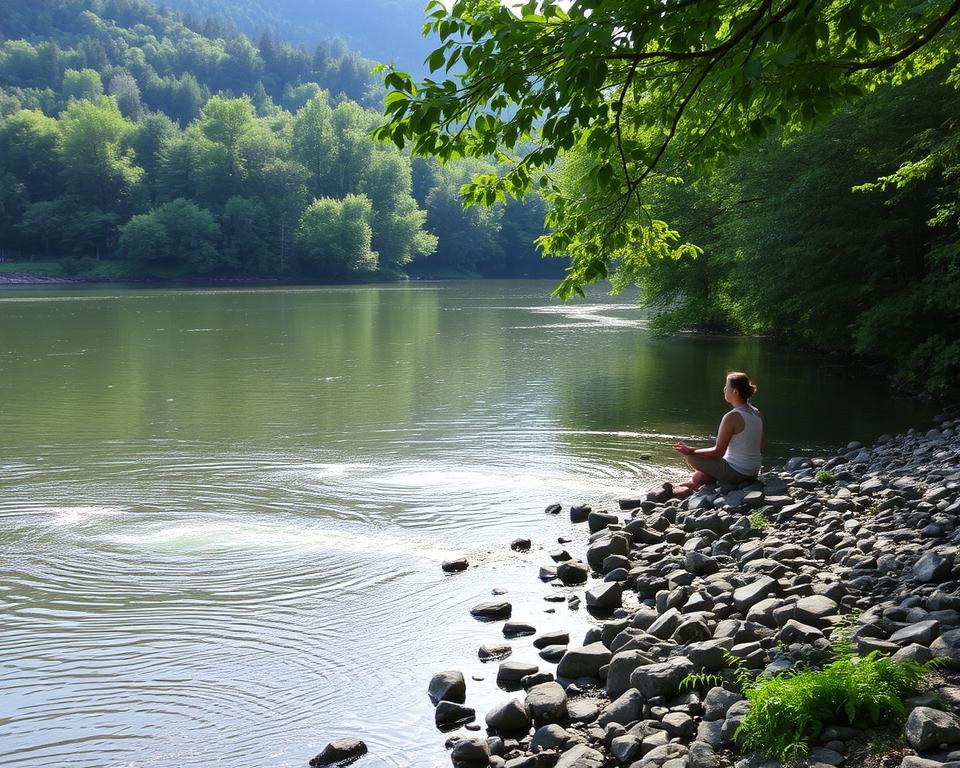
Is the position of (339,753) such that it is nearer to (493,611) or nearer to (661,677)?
(661,677)

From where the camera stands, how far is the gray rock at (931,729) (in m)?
4.82

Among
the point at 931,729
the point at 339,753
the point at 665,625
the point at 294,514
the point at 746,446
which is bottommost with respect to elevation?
the point at 294,514

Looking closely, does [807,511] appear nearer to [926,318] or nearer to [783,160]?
[926,318]

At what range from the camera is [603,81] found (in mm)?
6414

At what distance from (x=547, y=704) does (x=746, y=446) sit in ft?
21.2

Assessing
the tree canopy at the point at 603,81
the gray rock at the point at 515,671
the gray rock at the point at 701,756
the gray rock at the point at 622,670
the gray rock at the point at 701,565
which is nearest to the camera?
the gray rock at the point at 701,756

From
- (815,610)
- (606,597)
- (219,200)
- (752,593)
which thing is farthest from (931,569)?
(219,200)

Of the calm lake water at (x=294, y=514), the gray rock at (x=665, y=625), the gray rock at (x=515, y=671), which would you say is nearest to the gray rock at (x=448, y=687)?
the calm lake water at (x=294, y=514)

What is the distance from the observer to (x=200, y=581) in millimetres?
10445

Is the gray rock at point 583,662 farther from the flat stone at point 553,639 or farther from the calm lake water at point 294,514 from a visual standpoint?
the flat stone at point 553,639

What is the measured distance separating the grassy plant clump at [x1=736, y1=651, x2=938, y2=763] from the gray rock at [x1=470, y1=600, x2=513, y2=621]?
3.85 m

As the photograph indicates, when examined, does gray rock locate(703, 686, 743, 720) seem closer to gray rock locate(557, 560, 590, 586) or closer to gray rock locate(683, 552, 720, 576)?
gray rock locate(683, 552, 720, 576)

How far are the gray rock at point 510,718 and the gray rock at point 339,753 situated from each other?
95cm

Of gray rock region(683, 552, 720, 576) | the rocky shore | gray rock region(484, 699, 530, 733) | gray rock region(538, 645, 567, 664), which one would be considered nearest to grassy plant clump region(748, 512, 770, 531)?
the rocky shore
